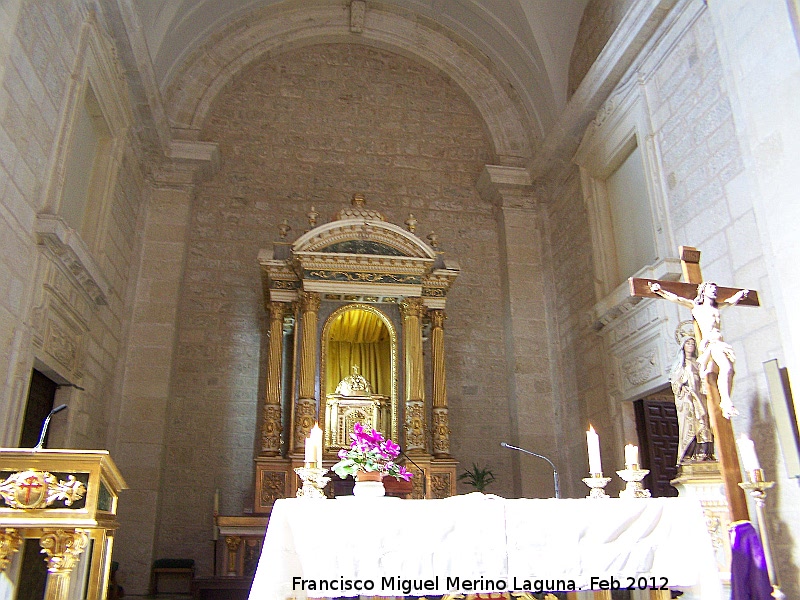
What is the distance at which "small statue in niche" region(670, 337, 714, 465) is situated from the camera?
5.46 m

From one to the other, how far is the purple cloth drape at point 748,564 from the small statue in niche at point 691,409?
158 centimetres

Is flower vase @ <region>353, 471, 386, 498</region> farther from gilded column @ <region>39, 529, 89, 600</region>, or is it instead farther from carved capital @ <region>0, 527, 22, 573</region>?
carved capital @ <region>0, 527, 22, 573</region>

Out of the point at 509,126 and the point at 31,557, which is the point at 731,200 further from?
the point at 31,557

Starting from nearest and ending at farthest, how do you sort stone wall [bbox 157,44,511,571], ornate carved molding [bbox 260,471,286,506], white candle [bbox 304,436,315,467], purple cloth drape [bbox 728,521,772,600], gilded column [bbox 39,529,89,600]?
gilded column [bbox 39,529,89,600], white candle [bbox 304,436,315,467], purple cloth drape [bbox 728,521,772,600], ornate carved molding [bbox 260,471,286,506], stone wall [bbox 157,44,511,571]

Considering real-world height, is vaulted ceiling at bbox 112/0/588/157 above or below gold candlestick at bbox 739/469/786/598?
above

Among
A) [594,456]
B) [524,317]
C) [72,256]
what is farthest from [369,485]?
[524,317]

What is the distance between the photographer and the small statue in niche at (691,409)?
17.9 feet

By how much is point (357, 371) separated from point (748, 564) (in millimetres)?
5165

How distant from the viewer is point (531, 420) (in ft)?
30.9

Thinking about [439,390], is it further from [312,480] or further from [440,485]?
[312,480]

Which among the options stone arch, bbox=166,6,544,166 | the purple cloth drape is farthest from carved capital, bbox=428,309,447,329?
the purple cloth drape

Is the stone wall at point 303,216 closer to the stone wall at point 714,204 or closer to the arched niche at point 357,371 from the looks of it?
the arched niche at point 357,371

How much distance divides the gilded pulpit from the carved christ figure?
4013 millimetres

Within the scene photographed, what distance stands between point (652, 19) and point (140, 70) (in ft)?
19.3
